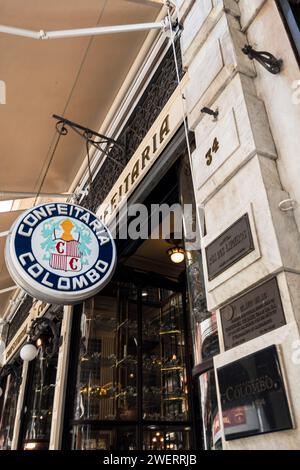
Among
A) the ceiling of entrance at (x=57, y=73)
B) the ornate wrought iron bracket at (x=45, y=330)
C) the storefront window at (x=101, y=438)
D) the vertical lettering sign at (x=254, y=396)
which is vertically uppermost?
the ceiling of entrance at (x=57, y=73)

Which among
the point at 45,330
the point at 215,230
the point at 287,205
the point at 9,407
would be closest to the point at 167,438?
the point at 45,330

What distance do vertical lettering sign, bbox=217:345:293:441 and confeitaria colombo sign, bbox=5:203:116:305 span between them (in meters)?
1.52

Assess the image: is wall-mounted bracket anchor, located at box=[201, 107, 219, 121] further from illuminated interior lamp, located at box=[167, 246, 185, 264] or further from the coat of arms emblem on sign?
illuminated interior lamp, located at box=[167, 246, 185, 264]

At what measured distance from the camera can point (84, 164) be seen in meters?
5.60

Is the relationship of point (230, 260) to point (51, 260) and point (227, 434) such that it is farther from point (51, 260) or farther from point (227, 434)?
point (51, 260)

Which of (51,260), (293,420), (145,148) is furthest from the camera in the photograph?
(145,148)

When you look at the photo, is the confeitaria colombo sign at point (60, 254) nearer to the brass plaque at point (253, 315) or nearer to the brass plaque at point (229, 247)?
the brass plaque at point (229, 247)

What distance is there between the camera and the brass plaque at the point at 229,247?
186 cm

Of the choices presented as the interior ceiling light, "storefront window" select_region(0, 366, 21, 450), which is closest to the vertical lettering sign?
the interior ceiling light

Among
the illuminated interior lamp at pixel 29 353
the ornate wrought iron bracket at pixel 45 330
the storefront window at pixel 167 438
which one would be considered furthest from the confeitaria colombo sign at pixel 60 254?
the illuminated interior lamp at pixel 29 353

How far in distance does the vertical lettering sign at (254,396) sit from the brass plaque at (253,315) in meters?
0.10

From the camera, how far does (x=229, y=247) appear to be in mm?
1983

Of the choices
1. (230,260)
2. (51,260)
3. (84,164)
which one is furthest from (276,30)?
(84,164)

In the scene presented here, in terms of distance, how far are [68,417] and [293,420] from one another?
12.9 feet
